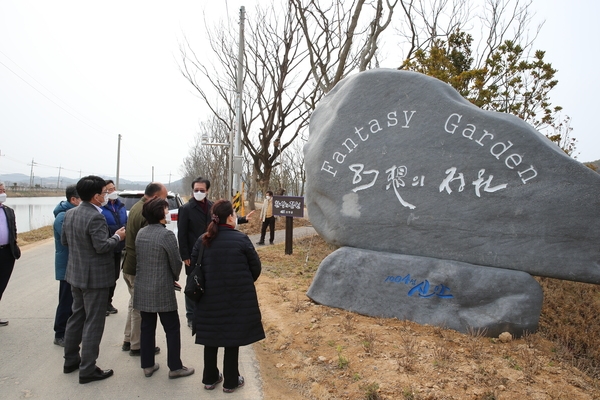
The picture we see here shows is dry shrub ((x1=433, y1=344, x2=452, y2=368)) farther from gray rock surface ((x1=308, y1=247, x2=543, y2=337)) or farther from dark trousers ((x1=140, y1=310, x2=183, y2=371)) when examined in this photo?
dark trousers ((x1=140, y1=310, x2=183, y2=371))

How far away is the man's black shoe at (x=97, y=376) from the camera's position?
3.72 m

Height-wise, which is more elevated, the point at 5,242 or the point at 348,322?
the point at 5,242

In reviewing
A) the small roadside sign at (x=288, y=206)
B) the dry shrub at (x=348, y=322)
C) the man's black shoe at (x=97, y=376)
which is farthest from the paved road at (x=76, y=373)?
the small roadside sign at (x=288, y=206)

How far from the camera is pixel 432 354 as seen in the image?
13.4ft

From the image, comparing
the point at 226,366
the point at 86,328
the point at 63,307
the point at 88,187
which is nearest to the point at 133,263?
the point at 86,328

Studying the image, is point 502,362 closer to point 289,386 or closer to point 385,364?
point 385,364

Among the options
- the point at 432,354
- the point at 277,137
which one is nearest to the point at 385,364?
the point at 432,354

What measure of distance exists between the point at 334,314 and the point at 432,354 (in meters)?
1.50

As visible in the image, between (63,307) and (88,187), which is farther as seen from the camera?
(63,307)

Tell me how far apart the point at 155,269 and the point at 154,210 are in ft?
1.70

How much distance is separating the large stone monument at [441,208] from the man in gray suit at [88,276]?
9.04 ft

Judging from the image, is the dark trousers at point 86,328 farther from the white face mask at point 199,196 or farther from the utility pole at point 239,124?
the utility pole at point 239,124

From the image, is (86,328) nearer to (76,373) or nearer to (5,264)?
(76,373)

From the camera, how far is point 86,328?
3814 millimetres
